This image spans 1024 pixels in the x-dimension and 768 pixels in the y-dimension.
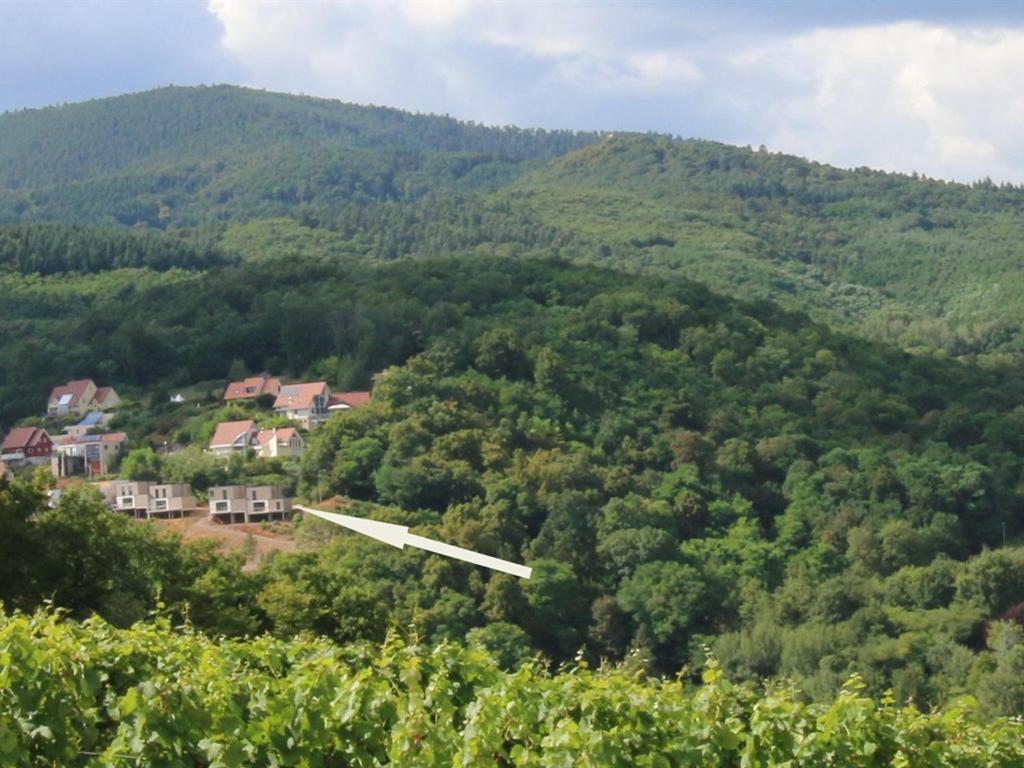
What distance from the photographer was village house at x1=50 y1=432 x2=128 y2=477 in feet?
185

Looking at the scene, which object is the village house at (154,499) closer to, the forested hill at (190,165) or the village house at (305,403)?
the village house at (305,403)

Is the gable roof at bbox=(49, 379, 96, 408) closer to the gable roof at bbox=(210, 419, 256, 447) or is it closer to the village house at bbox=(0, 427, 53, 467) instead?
the village house at bbox=(0, 427, 53, 467)

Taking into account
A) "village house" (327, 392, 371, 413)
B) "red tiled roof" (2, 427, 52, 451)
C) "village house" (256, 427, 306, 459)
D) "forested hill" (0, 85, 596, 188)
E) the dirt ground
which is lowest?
the dirt ground

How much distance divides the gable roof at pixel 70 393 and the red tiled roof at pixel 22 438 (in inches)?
90.6

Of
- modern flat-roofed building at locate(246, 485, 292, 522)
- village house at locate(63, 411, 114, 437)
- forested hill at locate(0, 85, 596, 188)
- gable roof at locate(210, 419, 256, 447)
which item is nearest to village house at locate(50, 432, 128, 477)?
village house at locate(63, 411, 114, 437)

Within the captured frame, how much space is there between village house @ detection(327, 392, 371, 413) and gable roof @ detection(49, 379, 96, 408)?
8.20 m

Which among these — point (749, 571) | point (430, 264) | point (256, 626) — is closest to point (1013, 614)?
point (749, 571)

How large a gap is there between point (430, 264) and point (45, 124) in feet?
413

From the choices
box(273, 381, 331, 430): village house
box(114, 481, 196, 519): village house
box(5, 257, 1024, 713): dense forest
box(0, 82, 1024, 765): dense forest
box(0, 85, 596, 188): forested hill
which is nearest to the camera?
box(0, 82, 1024, 765): dense forest

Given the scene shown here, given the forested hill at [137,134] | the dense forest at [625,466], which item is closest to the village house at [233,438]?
the dense forest at [625,466]

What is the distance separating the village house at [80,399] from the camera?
61719 millimetres

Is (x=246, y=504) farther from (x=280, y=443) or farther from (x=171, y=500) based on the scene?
(x=280, y=443)

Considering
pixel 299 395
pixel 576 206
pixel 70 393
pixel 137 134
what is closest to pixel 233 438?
pixel 299 395

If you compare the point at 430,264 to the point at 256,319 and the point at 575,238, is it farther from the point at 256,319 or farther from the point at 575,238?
the point at 575,238
